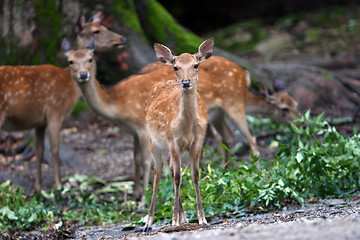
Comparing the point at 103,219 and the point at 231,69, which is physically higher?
the point at 231,69

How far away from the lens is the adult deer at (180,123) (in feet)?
16.0

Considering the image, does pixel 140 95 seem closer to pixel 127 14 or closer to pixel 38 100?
pixel 38 100

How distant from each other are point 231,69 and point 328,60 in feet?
18.7

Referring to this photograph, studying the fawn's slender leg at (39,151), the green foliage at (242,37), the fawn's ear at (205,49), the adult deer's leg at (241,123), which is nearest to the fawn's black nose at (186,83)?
the fawn's ear at (205,49)

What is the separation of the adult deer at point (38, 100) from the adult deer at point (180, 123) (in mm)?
2799

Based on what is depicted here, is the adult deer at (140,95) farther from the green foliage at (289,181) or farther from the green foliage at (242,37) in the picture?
the green foliage at (242,37)

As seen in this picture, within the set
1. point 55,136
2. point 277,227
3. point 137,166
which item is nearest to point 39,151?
point 55,136

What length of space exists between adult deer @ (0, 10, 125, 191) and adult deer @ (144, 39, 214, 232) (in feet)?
9.18

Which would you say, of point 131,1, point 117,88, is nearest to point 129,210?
point 117,88

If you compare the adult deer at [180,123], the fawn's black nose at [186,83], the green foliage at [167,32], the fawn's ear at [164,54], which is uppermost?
the green foliage at [167,32]

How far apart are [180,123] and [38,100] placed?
3.52 metres

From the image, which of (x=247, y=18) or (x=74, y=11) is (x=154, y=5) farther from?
(x=247, y=18)

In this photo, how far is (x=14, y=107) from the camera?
761 cm

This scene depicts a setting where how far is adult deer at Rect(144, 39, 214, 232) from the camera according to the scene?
192 inches
